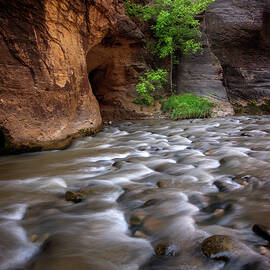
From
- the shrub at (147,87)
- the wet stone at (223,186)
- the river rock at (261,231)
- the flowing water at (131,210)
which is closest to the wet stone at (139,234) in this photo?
the flowing water at (131,210)

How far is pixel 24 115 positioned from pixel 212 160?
3.12 metres

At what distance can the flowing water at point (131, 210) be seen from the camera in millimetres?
1357

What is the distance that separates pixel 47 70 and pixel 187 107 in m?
6.72

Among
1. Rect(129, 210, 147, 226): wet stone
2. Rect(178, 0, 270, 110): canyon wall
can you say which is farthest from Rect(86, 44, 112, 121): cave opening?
Rect(129, 210, 147, 226): wet stone

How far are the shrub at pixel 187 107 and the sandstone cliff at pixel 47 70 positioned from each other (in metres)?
4.41

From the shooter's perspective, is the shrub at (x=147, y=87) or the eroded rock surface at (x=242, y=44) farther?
the eroded rock surface at (x=242, y=44)

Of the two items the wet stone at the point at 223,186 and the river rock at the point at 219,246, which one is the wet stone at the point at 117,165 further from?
the river rock at the point at 219,246

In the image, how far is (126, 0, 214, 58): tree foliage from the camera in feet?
35.7

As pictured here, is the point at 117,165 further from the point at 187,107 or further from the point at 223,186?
the point at 187,107

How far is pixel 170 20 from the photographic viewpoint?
11.2 metres

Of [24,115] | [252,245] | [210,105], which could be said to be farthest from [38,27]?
[210,105]

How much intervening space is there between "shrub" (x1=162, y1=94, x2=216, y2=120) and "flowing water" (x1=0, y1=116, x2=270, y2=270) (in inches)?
273

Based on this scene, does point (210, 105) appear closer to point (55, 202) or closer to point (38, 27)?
point (38, 27)

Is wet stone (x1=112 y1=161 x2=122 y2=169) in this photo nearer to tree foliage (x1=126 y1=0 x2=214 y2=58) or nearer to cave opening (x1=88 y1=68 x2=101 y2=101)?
cave opening (x1=88 y1=68 x2=101 y2=101)
